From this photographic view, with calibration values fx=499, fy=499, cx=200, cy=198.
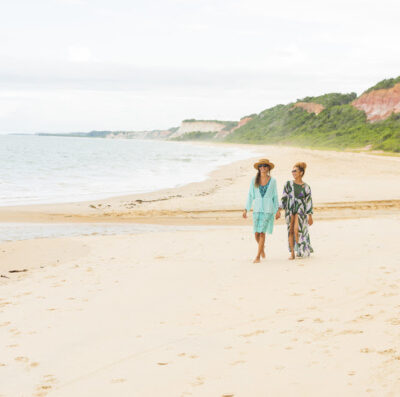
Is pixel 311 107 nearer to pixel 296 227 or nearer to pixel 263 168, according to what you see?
pixel 296 227

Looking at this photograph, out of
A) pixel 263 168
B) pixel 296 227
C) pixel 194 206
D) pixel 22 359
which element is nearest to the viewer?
pixel 22 359

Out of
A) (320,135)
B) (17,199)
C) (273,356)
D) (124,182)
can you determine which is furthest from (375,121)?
(273,356)

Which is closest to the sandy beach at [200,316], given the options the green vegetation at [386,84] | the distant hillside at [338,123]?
the distant hillside at [338,123]

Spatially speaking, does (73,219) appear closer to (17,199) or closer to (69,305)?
(17,199)

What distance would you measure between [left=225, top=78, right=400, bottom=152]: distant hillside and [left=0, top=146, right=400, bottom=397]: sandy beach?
49.6 meters

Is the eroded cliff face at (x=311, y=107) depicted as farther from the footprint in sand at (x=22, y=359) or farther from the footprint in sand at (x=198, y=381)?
the footprint in sand at (x=198, y=381)

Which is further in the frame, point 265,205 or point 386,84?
point 386,84

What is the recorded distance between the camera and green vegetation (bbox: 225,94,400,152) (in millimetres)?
69938

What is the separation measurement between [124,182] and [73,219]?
13902 millimetres

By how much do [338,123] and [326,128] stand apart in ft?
10.7

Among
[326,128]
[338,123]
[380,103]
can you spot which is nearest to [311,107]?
[326,128]

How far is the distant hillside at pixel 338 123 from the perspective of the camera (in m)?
71.5

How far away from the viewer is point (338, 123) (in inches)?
3740

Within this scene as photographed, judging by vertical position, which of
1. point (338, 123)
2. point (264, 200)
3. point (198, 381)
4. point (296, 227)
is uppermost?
point (338, 123)
